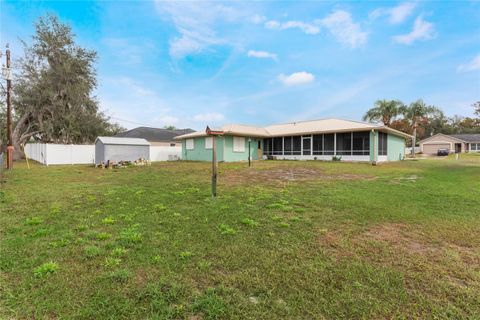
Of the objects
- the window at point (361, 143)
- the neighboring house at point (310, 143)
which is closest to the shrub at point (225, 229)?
the neighboring house at point (310, 143)

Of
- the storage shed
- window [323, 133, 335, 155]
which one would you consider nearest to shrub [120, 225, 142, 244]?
the storage shed

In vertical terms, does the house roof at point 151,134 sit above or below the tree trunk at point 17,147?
above

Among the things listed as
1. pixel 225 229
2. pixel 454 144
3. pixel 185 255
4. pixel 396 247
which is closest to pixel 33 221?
pixel 185 255

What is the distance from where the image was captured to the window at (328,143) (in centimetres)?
1936

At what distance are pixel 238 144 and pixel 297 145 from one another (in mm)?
5354

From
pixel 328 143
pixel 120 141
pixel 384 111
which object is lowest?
pixel 328 143

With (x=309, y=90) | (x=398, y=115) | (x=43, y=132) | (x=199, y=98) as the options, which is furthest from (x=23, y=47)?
(x=398, y=115)

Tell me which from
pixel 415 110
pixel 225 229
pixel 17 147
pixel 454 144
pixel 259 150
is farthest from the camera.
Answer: pixel 454 144

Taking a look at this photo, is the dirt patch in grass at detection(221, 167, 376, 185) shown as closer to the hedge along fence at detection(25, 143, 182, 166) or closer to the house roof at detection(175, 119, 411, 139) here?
the house roof at detection(175, 119, 411, 139)

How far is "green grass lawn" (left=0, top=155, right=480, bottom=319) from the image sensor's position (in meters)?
2.08

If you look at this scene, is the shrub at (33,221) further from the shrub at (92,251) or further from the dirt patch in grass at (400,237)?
the dirt patch in grass at (400,237)

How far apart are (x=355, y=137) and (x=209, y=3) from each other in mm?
13763

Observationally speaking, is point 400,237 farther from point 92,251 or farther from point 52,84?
point 52,84

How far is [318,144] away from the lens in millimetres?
20156
